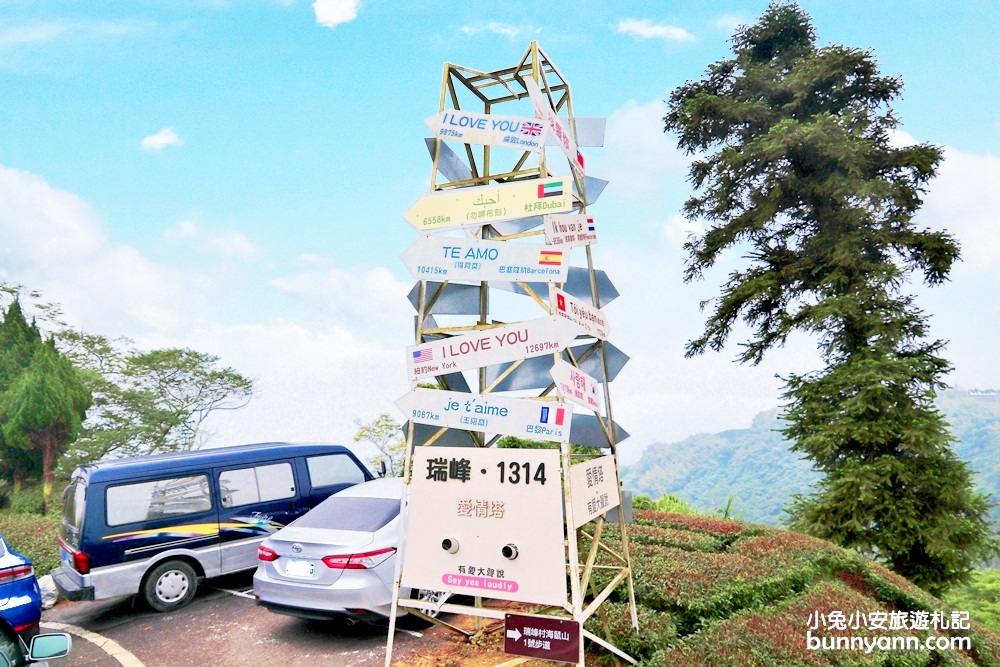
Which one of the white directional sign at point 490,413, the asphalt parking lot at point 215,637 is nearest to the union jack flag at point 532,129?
the white directional sign at point 490,413

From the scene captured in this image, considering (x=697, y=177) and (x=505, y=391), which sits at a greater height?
(x=697, y=177)

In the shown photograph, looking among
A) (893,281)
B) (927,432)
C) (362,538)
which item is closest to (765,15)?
(893,281)

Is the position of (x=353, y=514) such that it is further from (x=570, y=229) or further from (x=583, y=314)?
(x=570, y=229)

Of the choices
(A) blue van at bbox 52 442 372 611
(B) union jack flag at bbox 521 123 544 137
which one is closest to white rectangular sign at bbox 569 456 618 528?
(B) union jack flag at bbox 521 123 544 137

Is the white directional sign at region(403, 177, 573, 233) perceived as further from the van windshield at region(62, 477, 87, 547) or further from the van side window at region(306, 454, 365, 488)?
the van windshield at region(62, 477, 87, 547)

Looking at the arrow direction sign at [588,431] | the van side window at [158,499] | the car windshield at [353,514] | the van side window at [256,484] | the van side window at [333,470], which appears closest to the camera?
the arrow direction sign at [588,431]

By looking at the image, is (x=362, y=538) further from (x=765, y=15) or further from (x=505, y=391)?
(x=765, y=15)

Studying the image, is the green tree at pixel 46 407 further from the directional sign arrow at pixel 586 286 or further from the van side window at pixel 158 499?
the directional sign arrow at pixel 586 286

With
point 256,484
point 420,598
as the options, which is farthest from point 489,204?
point 256,484

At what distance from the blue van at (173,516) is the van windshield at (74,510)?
1 cm

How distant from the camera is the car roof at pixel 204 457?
9125 millimetres

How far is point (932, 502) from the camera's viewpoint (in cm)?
1494

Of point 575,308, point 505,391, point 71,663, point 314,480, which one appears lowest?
point 71,663

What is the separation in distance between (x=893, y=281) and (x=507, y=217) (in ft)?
45.3
